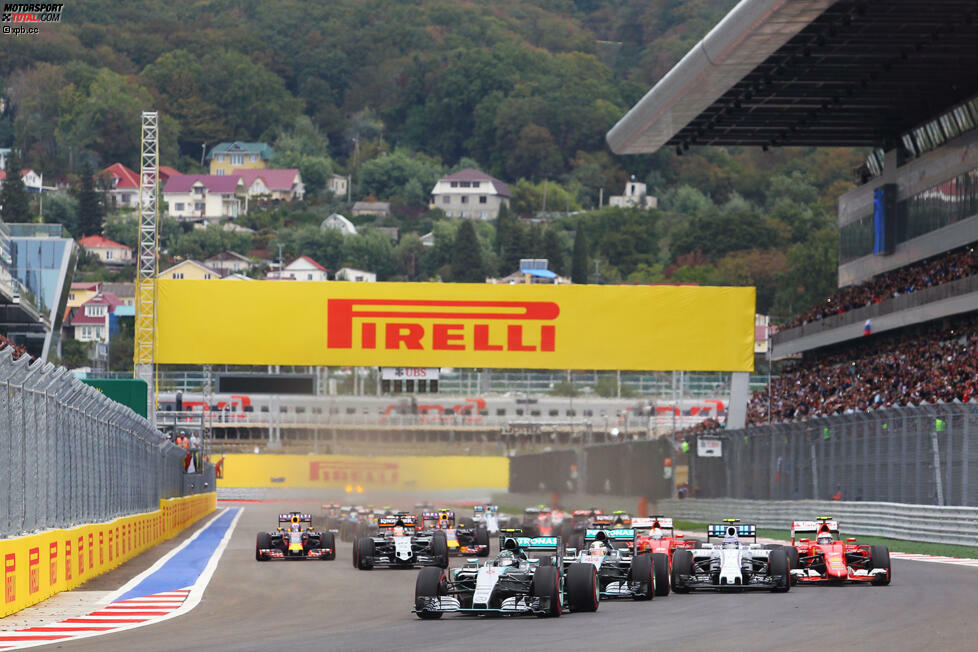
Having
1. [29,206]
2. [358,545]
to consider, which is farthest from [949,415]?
[29,206]

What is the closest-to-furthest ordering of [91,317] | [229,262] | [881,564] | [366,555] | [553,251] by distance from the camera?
[881,564], [366,555], [91,317], [553,251], [229,262]

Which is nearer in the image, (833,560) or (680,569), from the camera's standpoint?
(680,569)

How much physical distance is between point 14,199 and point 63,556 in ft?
508

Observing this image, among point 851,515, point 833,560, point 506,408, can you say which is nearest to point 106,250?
point 506,408

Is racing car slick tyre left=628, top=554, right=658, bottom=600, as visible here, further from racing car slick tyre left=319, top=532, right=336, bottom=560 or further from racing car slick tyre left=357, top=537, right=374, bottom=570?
racing car slick tyre left=319, top=532, right=336, bottom=560

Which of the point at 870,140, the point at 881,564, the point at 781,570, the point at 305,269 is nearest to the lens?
the point at 781,570

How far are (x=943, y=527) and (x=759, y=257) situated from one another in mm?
127572

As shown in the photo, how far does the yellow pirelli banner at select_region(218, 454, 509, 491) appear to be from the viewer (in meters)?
47.6

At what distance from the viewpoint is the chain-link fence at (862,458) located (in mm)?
28625

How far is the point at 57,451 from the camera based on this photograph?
20.3m

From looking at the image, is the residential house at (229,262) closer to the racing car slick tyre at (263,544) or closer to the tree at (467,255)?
the tree at (467,255)

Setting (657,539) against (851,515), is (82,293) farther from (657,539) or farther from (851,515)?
(657,539)

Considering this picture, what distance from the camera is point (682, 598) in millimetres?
18141

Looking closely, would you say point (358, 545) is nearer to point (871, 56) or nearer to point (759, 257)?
point (871, 56)
